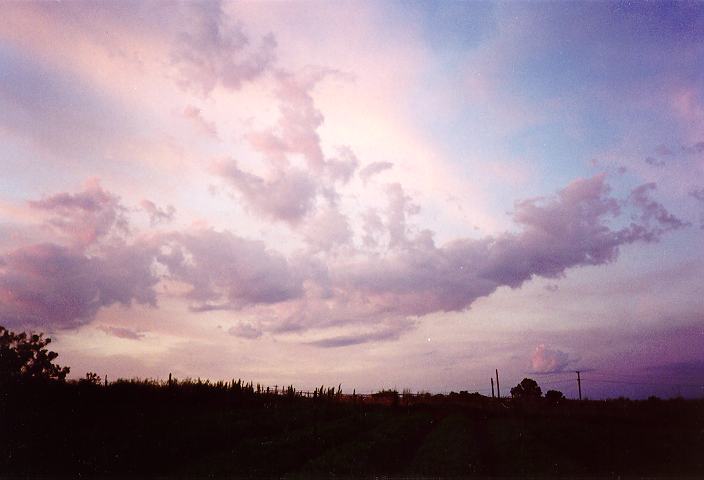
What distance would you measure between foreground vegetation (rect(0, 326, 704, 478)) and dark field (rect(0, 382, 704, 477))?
0.09m

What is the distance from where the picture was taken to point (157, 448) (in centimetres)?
2900

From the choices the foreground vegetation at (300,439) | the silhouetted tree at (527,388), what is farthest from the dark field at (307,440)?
the silhouetted tree at (527,388)

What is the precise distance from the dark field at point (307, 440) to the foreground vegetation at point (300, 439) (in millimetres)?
88

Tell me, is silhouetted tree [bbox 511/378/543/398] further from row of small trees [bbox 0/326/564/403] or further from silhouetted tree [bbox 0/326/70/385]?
silhouetted tree [bbox 0/326/70/385]

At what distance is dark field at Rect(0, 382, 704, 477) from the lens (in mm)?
23844

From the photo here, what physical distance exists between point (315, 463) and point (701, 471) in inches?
636

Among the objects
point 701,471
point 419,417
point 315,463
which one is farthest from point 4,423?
point 701,471

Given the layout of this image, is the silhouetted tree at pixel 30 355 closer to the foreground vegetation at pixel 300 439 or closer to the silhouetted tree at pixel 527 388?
the foreground vegetation at pixel 300 439

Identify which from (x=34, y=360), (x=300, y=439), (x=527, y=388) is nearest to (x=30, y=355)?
(x=34, y=360)

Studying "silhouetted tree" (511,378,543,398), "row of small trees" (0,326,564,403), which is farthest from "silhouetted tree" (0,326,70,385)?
"silhouetted tree" (511,378,543,398)

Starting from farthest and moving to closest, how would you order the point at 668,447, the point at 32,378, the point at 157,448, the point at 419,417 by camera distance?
the point at 419,417 < the point at 32,378 < the point at 157,448 < the point at 668,447

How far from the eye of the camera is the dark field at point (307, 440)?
2384 centimetres

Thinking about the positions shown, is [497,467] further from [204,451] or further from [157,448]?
[157,448]

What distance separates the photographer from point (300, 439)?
3092 centimetres
